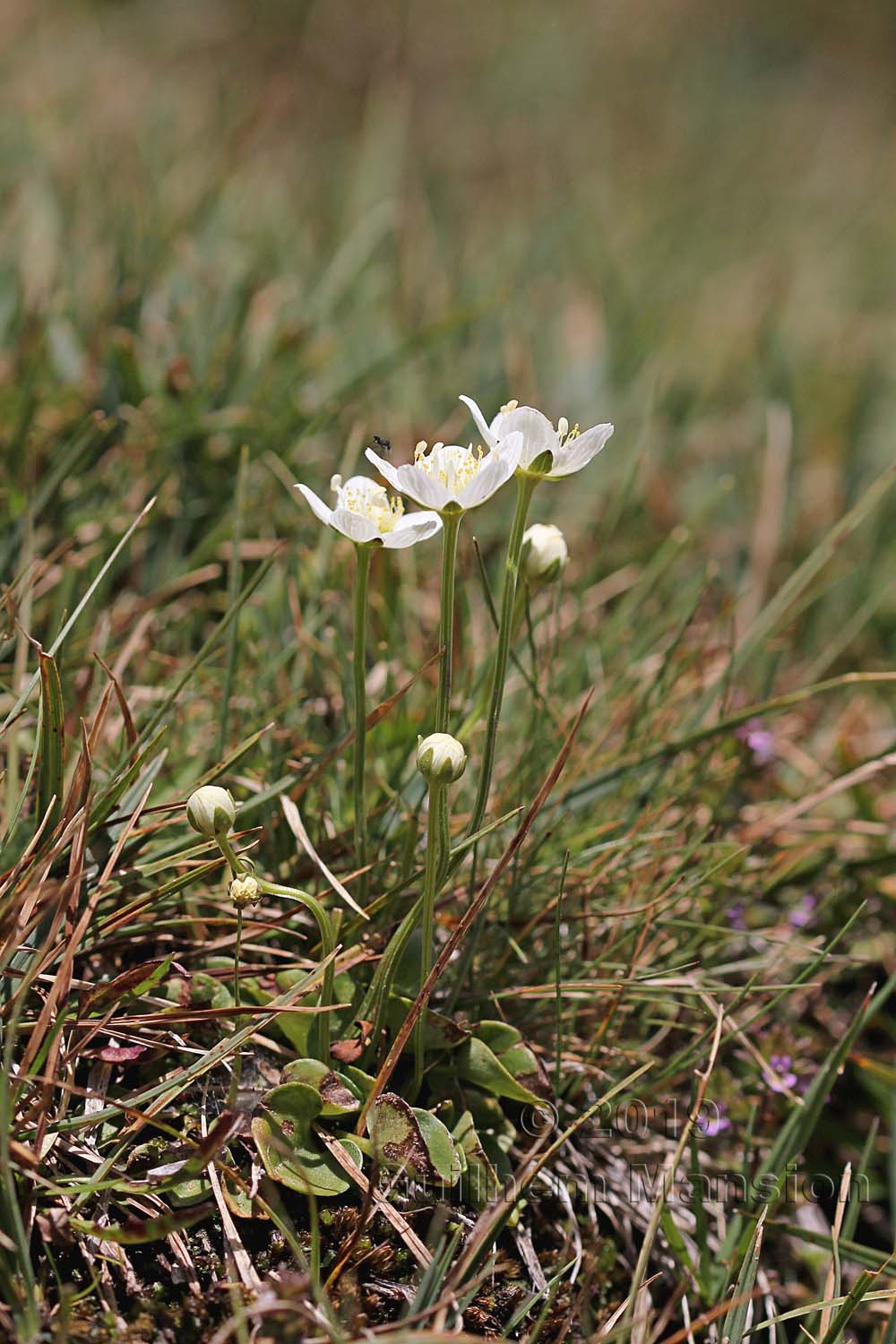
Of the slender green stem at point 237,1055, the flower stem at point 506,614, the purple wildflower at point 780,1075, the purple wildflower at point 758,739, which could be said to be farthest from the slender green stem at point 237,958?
the purple wildflower at point 758,739

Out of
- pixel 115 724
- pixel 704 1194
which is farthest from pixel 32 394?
pixel 704 1194

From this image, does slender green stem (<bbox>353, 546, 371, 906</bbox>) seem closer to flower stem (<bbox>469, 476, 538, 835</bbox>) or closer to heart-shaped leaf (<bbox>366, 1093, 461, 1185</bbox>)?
flower stem (<bbox>469, 476, 538, 835</bbox>)

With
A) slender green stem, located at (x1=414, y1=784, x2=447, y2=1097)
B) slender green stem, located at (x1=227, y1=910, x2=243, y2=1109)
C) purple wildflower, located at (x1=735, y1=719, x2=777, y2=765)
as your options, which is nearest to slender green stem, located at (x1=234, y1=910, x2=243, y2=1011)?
slender green stem, located at (x1=227, y1=910, x2=243, y2=1109)

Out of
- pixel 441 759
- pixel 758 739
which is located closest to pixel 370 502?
pixel 441 759

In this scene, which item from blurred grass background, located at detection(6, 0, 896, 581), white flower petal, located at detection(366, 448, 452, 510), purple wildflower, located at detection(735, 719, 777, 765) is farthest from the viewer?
blurred grass background, located at detection(6, 0, 896, 581)

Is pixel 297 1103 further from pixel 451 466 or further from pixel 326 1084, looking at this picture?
pixel 451 466

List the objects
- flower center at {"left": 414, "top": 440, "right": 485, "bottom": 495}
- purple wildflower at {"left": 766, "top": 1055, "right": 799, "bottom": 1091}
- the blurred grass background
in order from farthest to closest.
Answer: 1. the blurred grass background
2. purple wildflower at {"left": 766, "top": 1055, "right": 799, "bottom": 1091}
3. flower center at {"left": 414, "top": 440, "right": 485, "bottom": 495}
